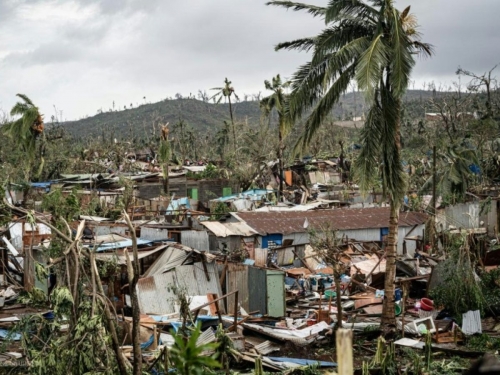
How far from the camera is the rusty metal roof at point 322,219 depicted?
76.3ft

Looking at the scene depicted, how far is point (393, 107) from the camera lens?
13375 millimetres

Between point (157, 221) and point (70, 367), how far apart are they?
54.0 ft

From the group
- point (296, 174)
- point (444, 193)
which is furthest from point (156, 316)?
point (296, 174)

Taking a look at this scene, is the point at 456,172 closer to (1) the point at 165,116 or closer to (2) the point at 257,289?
(2) the point at 257,289

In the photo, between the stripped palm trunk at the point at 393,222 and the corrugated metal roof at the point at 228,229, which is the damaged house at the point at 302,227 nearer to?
the corrugated metal roof at the point at 228,229

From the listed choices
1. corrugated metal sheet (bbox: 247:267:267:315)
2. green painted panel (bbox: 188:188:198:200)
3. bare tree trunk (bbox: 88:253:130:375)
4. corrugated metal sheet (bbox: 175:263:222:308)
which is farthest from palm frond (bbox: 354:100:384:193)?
green painted panel (bbox: 188:188:198:200)

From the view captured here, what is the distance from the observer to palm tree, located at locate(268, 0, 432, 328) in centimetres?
1273

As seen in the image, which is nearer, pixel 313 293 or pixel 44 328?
pixel 44 328

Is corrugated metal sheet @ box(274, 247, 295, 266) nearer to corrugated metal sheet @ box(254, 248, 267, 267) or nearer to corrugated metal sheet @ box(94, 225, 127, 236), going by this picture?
corrugated metal sheet @ box(254, 248, 267, 267)

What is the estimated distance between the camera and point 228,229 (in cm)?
2145

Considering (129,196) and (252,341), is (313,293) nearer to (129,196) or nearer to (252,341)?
(252,341)

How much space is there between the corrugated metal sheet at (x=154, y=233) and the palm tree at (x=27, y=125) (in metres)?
4.95

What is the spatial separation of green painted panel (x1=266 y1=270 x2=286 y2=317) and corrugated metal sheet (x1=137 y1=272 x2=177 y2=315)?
88.8 inches

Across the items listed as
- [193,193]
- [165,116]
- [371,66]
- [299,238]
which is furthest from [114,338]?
[165,116]
